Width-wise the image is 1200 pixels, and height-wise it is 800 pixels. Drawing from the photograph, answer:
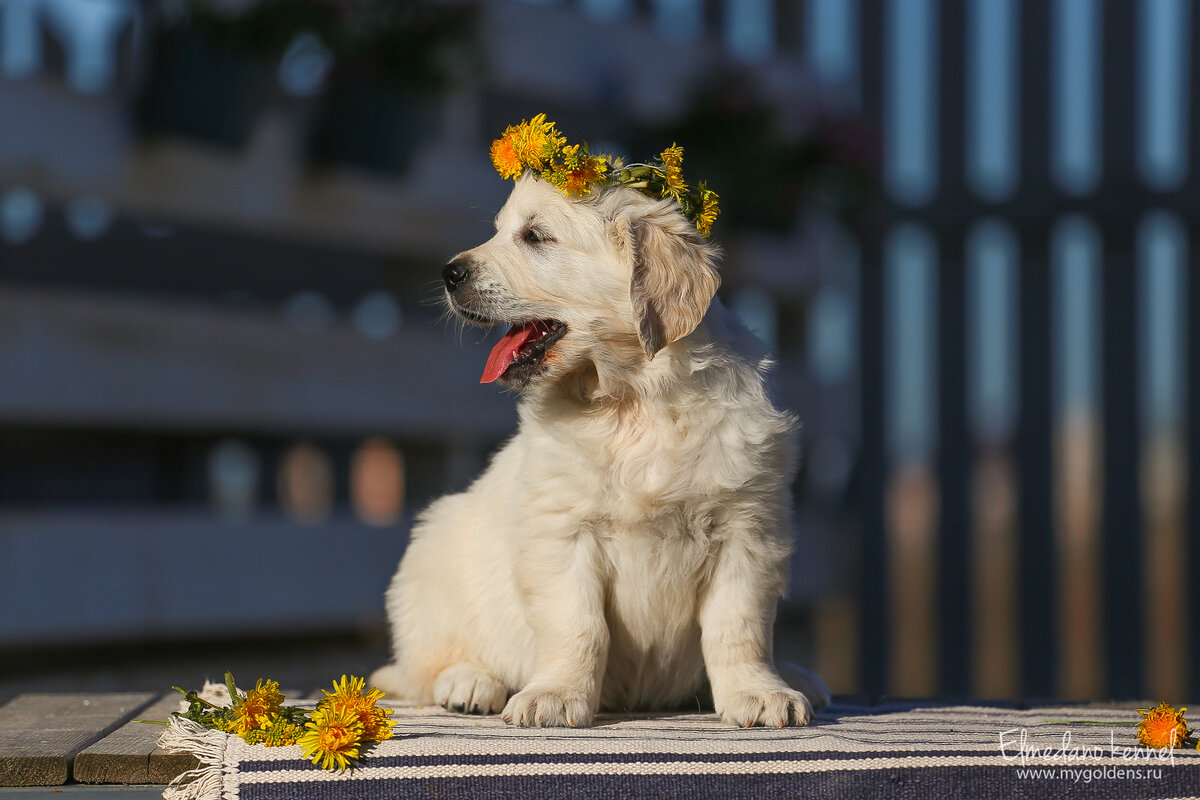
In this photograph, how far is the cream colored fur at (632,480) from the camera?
2367 mm

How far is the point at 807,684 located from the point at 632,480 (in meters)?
0.65

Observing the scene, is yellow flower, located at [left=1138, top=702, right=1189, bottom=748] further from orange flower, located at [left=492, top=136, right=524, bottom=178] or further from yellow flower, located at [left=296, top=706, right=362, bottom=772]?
orange flower, located at [left=492, top=136, right=524, bottom=178]

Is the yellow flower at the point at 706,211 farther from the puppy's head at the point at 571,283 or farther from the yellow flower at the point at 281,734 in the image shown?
the yellow flower at the point at 281,734

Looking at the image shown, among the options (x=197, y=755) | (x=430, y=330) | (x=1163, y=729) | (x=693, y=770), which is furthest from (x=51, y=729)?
(x=430, y=330)

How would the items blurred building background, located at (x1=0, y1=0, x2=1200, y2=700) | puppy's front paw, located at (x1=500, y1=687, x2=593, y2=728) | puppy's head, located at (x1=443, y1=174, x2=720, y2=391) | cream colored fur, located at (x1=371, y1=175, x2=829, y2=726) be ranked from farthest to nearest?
blurred building background, located at (x1=0, y1=0, x2=1200, y2=700), puppy's head, located at (x1=443, y1=174, x2=720, y2=391), cream colored fur, located at (x1=371, y1=175, x2=829, y2=726), puppy's front paw, located at (x1=500, y1=687, x2=593, y2=728)

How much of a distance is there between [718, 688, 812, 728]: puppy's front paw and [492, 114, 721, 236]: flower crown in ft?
3.09

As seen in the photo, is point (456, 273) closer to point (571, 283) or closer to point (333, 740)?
point (571, 283)

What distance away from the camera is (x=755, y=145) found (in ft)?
21.6

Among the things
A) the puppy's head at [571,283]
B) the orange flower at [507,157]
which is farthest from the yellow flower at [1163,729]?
the orange flower at [507,157]

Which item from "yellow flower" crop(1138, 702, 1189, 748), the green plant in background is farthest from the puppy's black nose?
the green plant in background

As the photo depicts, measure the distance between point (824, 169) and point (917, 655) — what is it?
277cm

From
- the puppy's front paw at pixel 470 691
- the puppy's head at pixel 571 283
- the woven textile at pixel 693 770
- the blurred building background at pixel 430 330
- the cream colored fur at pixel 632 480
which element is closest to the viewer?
the woven textile at pixel 693 770

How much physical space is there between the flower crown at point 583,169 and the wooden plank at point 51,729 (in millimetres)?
1377

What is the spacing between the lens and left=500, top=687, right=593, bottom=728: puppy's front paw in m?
2.27
